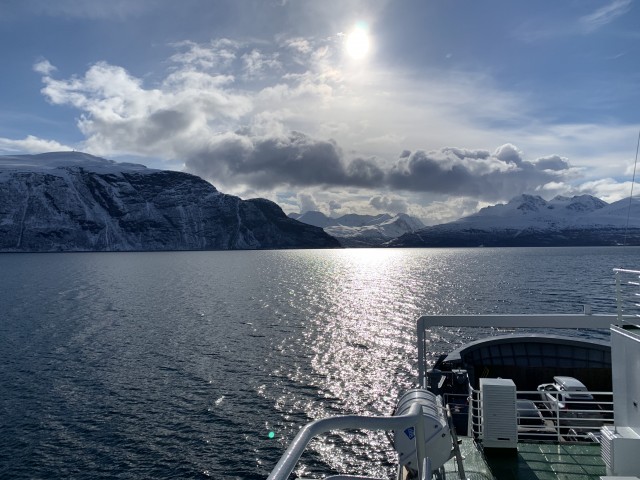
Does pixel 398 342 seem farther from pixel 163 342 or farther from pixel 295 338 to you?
pixel 163 342

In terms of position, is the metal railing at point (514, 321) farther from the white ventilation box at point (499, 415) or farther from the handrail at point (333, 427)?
the handrail at point (333, 427)

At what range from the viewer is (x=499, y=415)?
50.8 ft

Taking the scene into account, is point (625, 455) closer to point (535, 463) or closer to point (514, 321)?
point (535, 463)

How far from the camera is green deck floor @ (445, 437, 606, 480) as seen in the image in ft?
45.7

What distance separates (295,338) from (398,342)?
1379 cm

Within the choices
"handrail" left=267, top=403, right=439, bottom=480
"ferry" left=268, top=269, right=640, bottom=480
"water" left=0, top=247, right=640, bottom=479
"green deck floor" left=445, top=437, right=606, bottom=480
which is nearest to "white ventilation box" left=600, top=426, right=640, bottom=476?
"ferry" left=268, top=269, right=640, bottom=480

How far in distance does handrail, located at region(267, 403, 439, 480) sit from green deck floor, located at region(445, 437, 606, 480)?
21.3 feet

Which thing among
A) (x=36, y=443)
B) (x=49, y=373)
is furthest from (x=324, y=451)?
(x=49, y=373)

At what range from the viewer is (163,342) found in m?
60.5

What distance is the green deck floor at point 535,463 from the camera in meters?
13.9

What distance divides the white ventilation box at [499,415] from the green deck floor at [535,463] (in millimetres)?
449

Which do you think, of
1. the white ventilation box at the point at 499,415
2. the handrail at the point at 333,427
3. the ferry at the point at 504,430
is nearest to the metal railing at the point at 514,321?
the ferry at the point at 504,430

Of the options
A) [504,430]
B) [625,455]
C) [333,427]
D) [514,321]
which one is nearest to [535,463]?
[504,430]

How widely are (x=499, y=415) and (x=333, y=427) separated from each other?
10.7 meters
